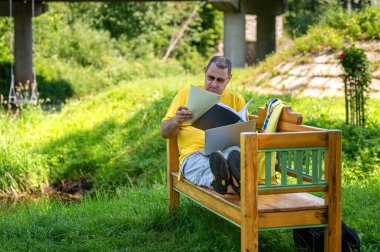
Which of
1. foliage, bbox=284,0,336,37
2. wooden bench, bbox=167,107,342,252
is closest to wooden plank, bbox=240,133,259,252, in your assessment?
wooden bench, bbox=167,107,342,252

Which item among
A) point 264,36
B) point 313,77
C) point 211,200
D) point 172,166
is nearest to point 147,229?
point 172,166

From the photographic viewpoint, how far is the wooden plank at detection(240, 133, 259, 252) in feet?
14.0

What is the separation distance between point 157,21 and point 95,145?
1645 centimetres

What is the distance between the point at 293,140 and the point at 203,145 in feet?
4.08

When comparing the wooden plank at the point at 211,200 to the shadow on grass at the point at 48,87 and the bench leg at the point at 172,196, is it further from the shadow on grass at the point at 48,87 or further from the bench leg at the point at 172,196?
the shadow on grass at the point at 48,87

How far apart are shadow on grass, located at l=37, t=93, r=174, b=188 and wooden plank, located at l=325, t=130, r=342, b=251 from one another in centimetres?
470

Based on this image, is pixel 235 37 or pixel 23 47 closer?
pixel 235 37

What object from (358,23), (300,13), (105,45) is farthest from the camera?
(300,13)

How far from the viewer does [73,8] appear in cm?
2725

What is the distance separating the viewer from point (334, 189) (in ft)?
14.8

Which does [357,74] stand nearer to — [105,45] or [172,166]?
[172,166]

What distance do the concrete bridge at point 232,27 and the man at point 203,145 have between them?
10.8 m

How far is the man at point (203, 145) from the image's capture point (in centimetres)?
474

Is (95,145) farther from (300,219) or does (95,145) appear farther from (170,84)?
(300,219)
